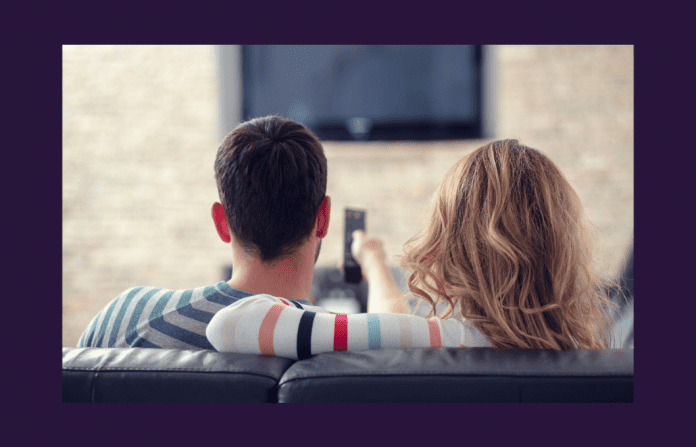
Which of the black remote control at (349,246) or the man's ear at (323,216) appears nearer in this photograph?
the man's ear at (323,216)

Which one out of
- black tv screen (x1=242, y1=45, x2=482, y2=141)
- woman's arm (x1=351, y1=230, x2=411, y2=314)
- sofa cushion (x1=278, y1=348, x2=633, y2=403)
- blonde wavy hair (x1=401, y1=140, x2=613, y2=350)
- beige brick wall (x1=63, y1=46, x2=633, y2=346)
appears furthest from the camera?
black tv screen (x1=242, y1=45, x2=482, y2=141)

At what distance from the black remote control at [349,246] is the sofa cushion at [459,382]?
0.81 meters

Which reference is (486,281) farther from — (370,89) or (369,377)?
(370,89)

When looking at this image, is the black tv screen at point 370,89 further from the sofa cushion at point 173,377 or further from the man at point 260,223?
the sofa cushion at point 173,377

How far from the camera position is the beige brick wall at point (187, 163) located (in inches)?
115

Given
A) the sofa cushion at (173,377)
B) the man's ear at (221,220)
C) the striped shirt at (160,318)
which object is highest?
the man's ear at (221,220)

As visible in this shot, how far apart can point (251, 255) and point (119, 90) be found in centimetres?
271

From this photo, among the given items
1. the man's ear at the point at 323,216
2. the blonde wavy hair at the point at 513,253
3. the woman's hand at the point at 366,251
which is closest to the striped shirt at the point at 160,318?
the man's ear at the point at 323,216

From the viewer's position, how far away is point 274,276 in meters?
0.90

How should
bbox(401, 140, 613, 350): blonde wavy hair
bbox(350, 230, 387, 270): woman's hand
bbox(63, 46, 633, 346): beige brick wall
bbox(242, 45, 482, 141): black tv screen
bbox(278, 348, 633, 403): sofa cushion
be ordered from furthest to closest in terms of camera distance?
bbox(242, 45, 482, 141): black tv screen, bbox(63, 46, 633, 346): beige brick wall, bbox(350, 230, 387, 270): woman's hand, bbox(401, 140, 613, 350): blonde wavy hair, bbox(278, 348, 633, 403): sofa cushion

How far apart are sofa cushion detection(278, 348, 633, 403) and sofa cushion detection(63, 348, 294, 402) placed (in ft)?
0.13

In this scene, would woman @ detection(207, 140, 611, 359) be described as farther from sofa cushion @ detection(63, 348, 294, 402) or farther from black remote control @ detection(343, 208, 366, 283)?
black remote control @ detection(343, 208, 366, 283)

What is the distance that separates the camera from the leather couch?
2.06 feet

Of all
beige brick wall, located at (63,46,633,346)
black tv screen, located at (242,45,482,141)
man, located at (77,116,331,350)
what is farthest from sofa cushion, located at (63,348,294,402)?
black tv screen, located at (242,45,482,141)
